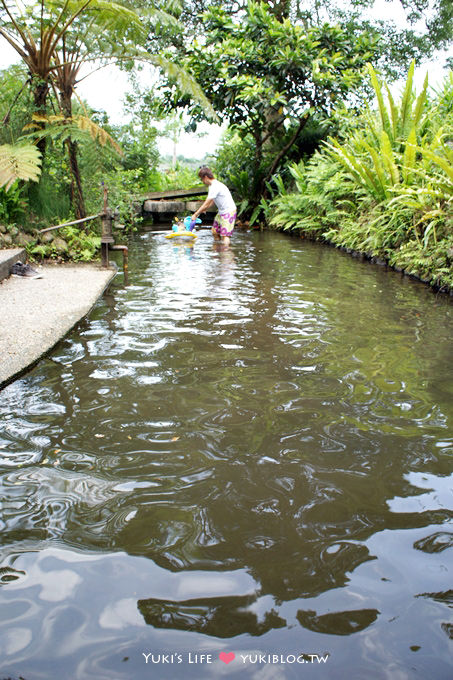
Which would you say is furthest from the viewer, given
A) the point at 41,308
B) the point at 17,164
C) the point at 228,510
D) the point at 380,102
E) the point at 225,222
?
the point at 225,222

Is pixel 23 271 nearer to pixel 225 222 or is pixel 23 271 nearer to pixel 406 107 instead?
pixel 225 222

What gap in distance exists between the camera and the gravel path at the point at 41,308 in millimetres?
3551

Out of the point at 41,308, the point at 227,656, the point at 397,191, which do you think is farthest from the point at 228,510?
the point at 397,191

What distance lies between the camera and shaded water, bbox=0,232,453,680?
1.46 metres

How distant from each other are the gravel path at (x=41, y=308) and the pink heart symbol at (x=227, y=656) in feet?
7.32

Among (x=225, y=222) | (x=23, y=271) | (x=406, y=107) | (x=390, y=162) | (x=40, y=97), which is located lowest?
(x=23, y=271)

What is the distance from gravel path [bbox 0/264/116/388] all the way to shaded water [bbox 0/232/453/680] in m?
0.14

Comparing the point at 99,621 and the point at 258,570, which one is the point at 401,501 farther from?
the point at 99,621

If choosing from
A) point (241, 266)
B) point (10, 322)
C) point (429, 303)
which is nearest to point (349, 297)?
point (429, 303)

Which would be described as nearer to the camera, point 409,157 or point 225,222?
point 409,157

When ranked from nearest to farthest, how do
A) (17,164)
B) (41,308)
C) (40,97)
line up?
(41,308) < (17,164) < (40,97)

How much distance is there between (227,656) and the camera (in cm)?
143

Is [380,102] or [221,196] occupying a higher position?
[380,102]

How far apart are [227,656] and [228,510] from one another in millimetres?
638
